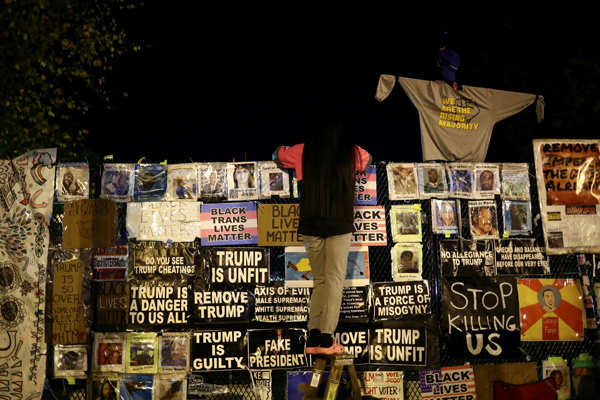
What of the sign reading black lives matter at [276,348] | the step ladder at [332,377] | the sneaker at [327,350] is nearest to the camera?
the step ladder at [332,377]

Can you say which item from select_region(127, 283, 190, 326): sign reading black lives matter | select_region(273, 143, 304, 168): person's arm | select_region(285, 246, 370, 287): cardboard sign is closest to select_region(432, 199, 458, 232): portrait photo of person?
select_region(285, 246, 370, 287): cardboard sign

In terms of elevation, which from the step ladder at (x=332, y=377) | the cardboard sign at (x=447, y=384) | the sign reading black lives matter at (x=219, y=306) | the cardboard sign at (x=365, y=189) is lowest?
the cardboard sign at (x=447, y=384)

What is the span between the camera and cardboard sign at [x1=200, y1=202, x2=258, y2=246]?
4672mm

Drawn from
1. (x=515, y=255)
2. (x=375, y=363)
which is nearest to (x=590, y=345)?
(x=515, y=255)

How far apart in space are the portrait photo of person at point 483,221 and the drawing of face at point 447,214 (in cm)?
22

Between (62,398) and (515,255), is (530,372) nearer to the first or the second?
(515,255)

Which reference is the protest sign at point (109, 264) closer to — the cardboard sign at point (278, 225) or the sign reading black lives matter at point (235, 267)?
the sign reading black lives matter at point (235, 267)

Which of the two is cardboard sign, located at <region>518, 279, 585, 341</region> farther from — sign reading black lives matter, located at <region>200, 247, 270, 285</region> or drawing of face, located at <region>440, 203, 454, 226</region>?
sign reading black lives matter, located at <region>200, 247, 270, 285</region>

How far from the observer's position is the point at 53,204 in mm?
4660

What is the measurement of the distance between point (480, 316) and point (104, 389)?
3884mm

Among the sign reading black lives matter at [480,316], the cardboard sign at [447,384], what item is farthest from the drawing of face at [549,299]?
the cardboard sign at [447,384]

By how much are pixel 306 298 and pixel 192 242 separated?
1.30m

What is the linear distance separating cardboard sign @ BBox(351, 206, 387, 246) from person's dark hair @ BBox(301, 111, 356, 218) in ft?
2.22

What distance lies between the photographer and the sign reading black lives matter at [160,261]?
4.60 meters
